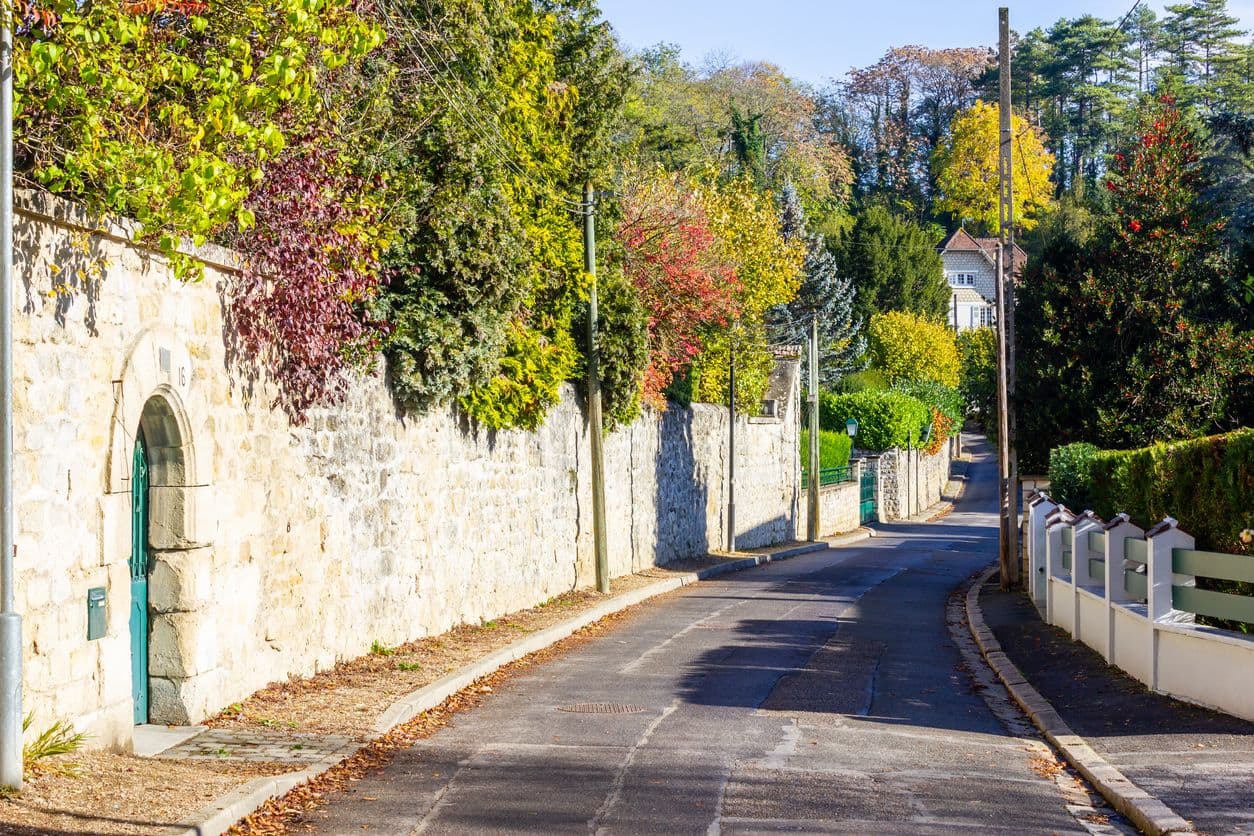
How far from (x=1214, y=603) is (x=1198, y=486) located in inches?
119

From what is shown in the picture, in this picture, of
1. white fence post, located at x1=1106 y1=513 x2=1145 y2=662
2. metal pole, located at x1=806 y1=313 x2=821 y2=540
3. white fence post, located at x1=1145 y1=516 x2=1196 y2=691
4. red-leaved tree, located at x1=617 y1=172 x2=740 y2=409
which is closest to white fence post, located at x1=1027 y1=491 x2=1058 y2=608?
white fence post, located at x1=1106 y1=513 x2=1145 y2=662

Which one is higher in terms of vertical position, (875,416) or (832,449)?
(875,416)

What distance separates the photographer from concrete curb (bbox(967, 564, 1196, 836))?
7.56 metres

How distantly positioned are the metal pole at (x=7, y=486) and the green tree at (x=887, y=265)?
6638 centimetres

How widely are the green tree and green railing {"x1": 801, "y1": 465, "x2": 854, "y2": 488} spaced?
19651 millimetres

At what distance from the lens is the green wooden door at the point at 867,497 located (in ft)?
180

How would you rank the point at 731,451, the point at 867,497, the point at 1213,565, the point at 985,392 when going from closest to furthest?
the point at 1213,565 < the point at 985,392 < the point at 731,451 < the point at 867,497

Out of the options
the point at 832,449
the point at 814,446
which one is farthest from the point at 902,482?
the point at 814,446

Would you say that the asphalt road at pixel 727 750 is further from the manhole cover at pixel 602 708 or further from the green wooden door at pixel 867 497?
the green wooden door at pixel 867 497

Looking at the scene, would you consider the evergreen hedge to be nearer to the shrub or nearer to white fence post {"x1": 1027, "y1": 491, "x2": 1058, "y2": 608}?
white fence post {"x1": 1027, "y1": 491, "x2": 1058, "y2": 608}

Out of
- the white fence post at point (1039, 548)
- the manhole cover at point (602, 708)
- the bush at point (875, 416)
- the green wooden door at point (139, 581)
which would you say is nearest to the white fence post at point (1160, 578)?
the manhole cover at point (602, 708)

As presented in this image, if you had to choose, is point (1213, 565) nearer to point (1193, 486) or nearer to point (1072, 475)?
point (1193, 486)

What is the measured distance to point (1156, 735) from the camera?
33.0 feet

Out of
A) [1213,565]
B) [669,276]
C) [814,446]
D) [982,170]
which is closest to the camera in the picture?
[1213,565]
